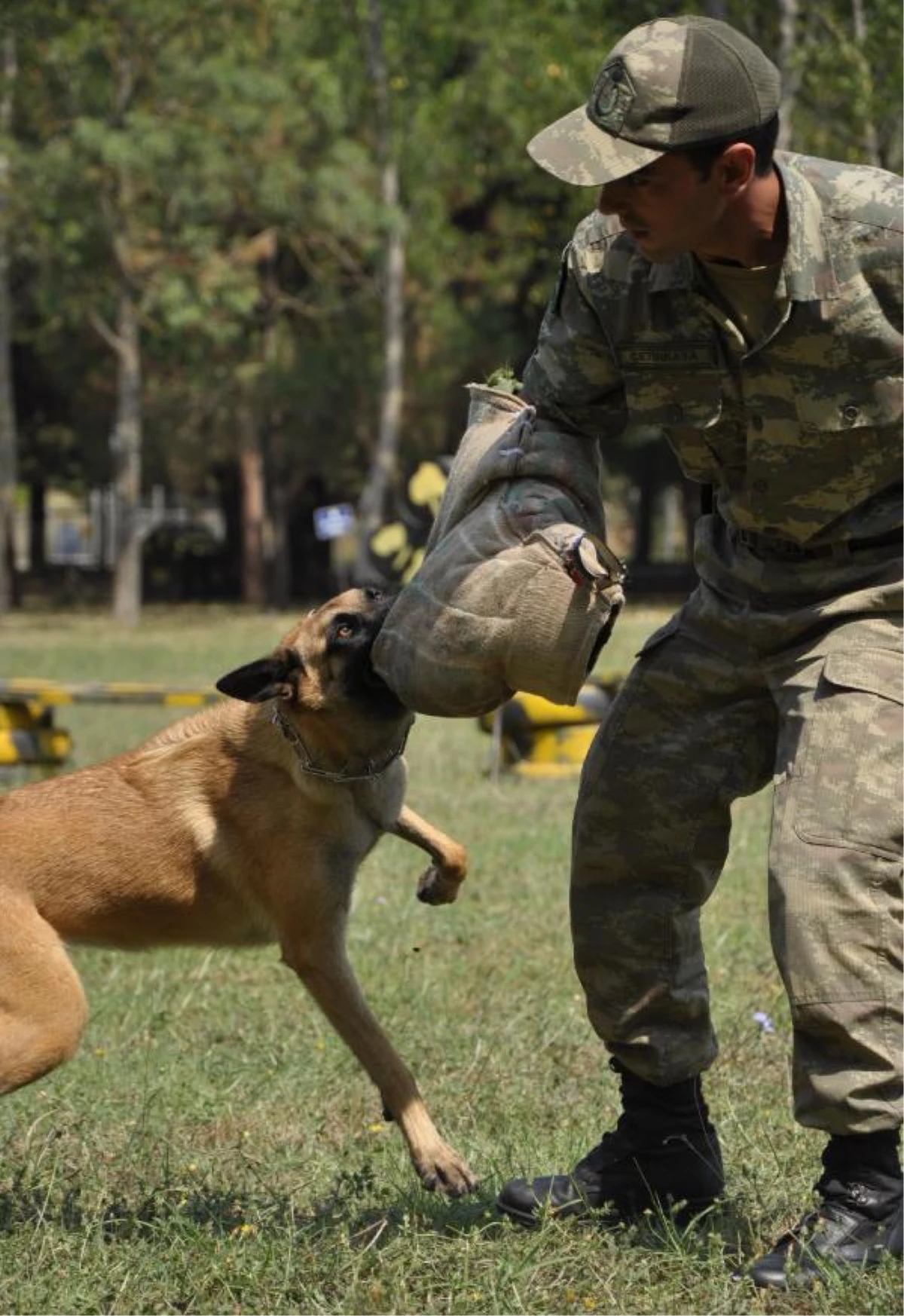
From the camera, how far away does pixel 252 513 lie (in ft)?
129

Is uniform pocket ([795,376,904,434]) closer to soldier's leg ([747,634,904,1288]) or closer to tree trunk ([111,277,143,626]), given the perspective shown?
soldier's leg ([747,634,904,1288])

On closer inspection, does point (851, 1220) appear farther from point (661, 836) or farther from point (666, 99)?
point (666, 99)

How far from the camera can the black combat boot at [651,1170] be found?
3941mm

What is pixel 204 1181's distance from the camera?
14.2 feet

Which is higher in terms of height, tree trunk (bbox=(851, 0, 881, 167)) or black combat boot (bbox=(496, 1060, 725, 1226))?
tree trunk (bbox=(851, 0, 881, 167))

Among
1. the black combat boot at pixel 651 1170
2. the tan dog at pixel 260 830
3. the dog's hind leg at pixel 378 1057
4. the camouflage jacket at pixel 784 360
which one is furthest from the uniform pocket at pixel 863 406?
the dog's hind leg at pixel 378 1057

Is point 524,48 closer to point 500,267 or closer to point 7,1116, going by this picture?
point 500,267

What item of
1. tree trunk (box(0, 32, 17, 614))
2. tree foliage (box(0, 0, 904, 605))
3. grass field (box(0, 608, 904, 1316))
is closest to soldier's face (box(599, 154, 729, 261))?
grass field (box(0, 608, 904, 1316))

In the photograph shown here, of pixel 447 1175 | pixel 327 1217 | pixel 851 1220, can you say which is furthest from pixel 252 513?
pixel 851 1220

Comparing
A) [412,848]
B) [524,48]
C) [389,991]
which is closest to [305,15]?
[524,48]

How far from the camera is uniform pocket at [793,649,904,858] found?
336 cm

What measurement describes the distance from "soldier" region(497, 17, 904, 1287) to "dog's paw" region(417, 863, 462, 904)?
109 cm

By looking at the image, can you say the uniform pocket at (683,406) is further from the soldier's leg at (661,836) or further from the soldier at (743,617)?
the soldier's leg at (661,836)

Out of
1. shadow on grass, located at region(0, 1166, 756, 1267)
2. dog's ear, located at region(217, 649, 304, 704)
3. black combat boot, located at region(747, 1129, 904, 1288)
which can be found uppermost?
dog's ear, located at region(217, 649, 304, 704)
